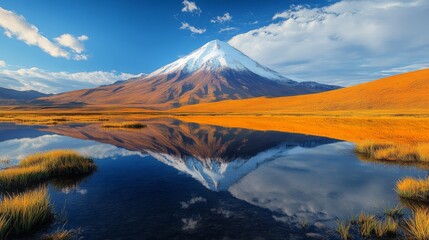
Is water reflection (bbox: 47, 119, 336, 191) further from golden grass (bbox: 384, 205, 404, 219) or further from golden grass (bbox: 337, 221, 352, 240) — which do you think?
golden grass (bbox: 384, 205, 404, 219)

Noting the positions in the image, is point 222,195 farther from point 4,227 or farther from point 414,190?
point 414,190

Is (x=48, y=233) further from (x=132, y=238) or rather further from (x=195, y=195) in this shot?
(x=195, y=195)

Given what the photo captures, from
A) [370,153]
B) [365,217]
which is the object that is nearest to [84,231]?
[365,217]

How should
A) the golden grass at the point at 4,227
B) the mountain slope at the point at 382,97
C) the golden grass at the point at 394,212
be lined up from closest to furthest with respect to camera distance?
the golden grass at the point at 4,227, the golden grass at the point at 394,212, the mountain slope at the point at 382,97

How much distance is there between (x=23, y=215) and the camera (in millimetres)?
7215

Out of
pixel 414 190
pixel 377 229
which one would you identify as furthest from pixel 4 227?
pixel 414 190

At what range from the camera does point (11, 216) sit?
708cm

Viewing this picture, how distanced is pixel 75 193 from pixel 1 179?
3.37m

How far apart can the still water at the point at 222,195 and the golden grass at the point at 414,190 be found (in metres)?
0.36

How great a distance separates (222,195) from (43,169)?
355 inches

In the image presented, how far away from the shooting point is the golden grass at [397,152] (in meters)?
16.5

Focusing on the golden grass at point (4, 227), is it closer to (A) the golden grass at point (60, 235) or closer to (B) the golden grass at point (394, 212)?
(A) the golden grass at point (60, 235)

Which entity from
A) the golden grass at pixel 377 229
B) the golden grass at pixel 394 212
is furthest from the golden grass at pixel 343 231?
the golden grass at pixel 394 212

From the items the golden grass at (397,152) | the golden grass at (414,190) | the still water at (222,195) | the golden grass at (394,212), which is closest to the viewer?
the still water at (222,195)
